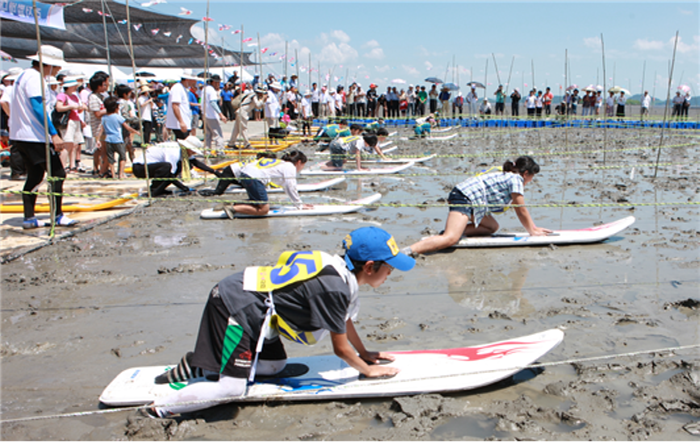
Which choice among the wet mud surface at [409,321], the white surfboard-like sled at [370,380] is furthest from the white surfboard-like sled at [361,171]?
the white surfboard-like sled at [370,380]

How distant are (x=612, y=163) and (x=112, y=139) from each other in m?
11.9

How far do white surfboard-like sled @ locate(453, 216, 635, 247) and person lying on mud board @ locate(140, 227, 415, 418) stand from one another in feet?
11.8

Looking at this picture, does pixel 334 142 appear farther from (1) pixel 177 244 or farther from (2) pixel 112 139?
(1) pixel 177 244

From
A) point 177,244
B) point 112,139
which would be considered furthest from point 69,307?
point 112,139

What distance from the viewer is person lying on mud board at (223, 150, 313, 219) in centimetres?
777

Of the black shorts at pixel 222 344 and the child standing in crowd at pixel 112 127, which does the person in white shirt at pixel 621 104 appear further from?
the black shorts at pixel 222 344

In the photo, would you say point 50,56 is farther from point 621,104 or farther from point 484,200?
point 621,104

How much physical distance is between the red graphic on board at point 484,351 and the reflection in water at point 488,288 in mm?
856

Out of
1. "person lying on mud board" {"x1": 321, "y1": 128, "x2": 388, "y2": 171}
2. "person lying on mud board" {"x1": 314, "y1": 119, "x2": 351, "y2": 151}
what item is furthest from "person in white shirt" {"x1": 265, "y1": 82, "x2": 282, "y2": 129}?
"person lying on mud board" {"x1": 321, "y1": 128, "x2": 388, "y2": 171}

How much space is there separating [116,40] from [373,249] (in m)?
47.3

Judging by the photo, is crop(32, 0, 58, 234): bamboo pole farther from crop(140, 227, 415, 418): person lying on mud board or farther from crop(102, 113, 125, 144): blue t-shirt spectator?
crop(140, 227, 415, 418): person lying on mud board

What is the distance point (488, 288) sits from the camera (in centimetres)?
501

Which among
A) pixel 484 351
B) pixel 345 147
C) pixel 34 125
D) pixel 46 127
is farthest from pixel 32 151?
pixel 345 147

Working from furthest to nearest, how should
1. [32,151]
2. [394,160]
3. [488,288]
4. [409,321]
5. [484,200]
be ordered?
[394,160] < [32,151] < [484,200] < [488,288] < [409,321]
